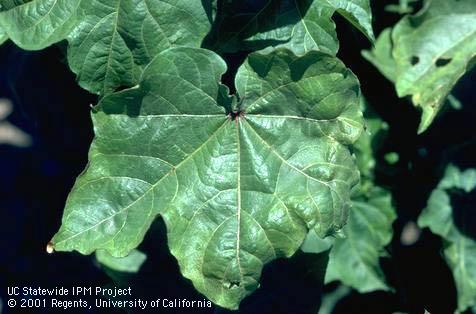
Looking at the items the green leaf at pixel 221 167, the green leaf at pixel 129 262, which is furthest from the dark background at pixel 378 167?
the green leaf at pixel 221 167

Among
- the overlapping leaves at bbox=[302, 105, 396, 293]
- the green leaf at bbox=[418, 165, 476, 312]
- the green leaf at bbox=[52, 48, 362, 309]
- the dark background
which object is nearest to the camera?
the green leaf at bbox=[52, 48, 362, 309]

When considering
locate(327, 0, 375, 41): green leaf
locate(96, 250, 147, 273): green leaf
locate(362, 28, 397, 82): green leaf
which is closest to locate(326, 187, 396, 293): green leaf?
locate(362, 28, 397, 82): green leaf

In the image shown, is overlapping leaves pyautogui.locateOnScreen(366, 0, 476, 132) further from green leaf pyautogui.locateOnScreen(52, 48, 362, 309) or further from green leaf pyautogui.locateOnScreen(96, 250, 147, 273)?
green leaf pyautogui.locateOnScreen(96, 250, 147, 273)

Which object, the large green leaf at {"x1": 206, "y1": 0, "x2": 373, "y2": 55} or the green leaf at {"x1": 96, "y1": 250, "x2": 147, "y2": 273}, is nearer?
the large green leaf at {"x1": 206, "y1": 0, "x2": 373, "y2": 55}

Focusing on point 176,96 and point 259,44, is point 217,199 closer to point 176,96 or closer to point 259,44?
point 176,96

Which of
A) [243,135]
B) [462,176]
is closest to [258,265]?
[243,135]

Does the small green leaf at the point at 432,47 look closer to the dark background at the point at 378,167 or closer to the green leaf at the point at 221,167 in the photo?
the green leaf at the point at 221,167
